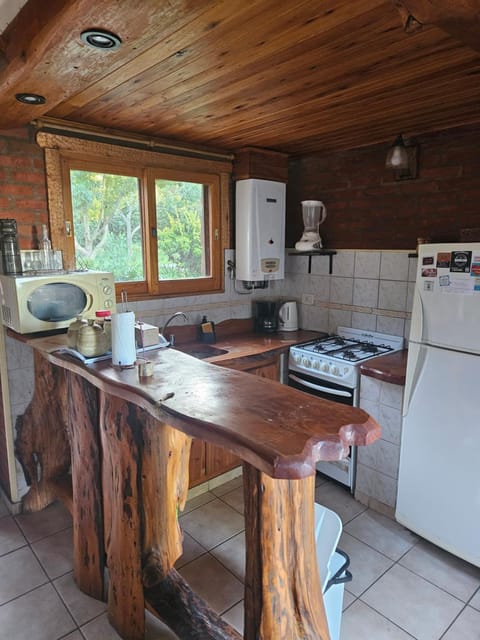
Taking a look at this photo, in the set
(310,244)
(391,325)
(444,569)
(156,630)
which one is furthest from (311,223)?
(156,630)

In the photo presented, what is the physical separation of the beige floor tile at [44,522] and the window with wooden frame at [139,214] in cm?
141

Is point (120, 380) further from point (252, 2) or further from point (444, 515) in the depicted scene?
point (444, 515)

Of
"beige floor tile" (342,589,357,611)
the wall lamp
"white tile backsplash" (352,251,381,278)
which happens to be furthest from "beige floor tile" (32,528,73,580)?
the wall lamp

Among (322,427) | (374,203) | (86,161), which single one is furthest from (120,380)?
(374,203)

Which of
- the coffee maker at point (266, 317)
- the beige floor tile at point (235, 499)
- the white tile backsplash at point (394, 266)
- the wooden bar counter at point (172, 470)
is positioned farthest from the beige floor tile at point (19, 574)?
the white tile backsplash at point (394, 266)

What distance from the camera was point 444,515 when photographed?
6.87ft

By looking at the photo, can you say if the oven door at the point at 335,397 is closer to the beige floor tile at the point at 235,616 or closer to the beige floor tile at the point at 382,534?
the beige floor tile at the point at 382,534

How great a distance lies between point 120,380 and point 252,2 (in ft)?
4.03

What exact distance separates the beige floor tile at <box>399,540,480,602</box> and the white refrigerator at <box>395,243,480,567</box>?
9 centimetres

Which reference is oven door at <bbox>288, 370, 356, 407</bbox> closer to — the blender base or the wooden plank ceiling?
the blender base

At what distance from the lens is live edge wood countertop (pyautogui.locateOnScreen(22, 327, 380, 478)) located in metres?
0.91

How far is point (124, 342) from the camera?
59.9 inches

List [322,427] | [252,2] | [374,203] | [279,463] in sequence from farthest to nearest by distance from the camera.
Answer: [374,203], [252,2], [322,427], [279,463]

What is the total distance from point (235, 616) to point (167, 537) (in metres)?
0.54
